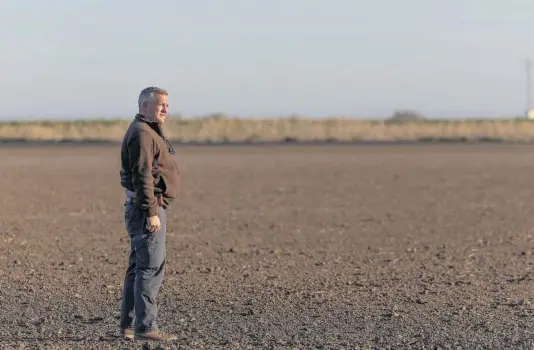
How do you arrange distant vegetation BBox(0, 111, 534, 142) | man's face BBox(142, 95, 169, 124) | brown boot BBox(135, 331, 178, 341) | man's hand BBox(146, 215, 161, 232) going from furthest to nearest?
distant vegetation BBox(0, 111, 534, 142), brown boot BBox(135, 331, 178, 341), man's face BBox(142, 95, 169, 124), man's hand BBox(146, 215, 161, 232)

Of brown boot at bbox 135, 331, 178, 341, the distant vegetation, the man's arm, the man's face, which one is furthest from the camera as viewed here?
the distant vegetation

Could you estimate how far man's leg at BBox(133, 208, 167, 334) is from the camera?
7.14 meters

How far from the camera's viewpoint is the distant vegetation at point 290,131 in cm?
6475

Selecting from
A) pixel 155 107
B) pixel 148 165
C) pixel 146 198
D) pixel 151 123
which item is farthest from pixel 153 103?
pixel 146 198

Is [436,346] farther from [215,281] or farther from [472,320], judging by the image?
[215,281]

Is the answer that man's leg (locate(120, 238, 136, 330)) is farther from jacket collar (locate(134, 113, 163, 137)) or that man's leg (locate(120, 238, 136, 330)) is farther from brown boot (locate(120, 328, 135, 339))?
jacket collar (locate(134, 113, 163, 137))

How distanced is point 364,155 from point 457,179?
1486 cm

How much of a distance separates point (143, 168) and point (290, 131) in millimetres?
64501

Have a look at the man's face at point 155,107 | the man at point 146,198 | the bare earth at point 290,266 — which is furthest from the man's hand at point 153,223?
the bare earth at point 290,266

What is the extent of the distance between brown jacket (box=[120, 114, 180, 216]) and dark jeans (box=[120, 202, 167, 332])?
0.17 metres

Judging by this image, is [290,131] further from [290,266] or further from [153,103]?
[153,103]

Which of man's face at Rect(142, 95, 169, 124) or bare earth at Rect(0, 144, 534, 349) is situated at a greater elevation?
man's face at Rect(142, 95, 169, 124)

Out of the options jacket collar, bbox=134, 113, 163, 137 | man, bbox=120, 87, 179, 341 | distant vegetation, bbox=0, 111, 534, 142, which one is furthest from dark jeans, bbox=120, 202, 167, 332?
distant vegetation, bbox=0, 111, 534, 142

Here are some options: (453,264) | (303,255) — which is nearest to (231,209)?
(303,255)
